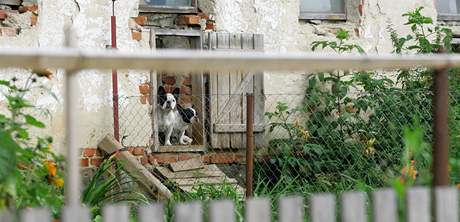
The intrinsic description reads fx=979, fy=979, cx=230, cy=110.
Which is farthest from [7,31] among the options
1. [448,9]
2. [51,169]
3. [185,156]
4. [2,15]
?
[448,9]

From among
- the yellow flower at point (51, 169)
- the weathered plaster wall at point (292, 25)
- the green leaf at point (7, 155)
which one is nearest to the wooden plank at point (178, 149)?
the weathered plaster wall at point (292, 25)

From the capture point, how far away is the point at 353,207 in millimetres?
2748

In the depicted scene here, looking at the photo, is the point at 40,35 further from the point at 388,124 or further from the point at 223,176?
the point at 388,124

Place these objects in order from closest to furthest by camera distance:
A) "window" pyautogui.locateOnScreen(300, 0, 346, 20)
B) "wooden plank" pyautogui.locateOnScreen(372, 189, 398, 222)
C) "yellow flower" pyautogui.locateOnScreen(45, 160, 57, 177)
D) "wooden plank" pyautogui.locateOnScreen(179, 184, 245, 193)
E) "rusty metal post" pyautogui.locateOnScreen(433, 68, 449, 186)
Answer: "wooden plank" pyautogui.locateOnScreen(372, 189, 398, 222), "rusty metal post" pyautogui.locateOnScreen(433, 68, 449, 186), "yellow flower" pyautogui.locateOnScreen(45, 160, 57, 177), "wooden plank" pyautogui.locateOnScreen(179, 184, 245, 193), "window" pyautogui.locateOnScreen(300, 0, 346, 20)

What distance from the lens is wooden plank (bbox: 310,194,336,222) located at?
8.89 ft

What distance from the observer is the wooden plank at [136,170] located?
7.21m

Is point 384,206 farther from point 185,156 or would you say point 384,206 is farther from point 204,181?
point 185,156

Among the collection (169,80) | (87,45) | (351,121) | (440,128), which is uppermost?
(87,45)

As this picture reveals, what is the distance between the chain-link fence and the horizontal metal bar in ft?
14.6

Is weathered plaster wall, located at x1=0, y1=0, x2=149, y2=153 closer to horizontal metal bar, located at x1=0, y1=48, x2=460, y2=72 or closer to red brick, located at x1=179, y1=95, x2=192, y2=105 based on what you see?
red brick, located at x1=179, y1=95, x2=192, y2=105

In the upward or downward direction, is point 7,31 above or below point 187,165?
above

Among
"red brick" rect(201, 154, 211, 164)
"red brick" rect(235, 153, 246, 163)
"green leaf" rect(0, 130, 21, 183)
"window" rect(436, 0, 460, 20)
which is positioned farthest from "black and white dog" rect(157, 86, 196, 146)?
"green leaf" rect(0, 130, 21, 183)

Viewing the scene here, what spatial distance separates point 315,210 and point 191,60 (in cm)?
55

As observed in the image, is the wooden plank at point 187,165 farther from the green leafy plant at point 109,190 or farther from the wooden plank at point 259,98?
the green leafy plant at point 109,190
